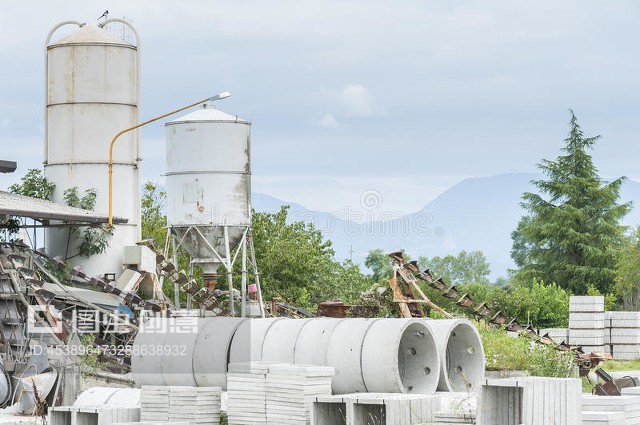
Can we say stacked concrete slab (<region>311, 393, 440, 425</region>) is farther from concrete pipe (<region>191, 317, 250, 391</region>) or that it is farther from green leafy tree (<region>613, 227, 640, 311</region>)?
green leafy tree (<region>613, 227, 640, 311</region>)

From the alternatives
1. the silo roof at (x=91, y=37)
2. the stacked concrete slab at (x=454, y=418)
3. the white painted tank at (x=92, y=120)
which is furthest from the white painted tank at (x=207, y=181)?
the stacked concrete slab at (x=454, y=418)

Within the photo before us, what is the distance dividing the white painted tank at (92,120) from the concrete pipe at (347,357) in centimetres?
2073

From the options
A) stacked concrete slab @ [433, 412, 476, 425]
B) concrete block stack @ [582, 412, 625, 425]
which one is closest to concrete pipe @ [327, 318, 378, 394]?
stacked concrete slab @ [433, 412, 476, 425]

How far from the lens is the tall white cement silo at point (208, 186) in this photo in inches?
1576

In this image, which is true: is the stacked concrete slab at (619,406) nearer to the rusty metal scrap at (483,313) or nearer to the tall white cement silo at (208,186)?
the rusty metal scrap at (483,313)

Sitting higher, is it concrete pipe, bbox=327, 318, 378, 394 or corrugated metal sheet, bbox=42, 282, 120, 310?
corrugated metal sheet, bbox=42, 282, 120, 310

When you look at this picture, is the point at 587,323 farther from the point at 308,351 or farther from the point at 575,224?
the point at 575,224

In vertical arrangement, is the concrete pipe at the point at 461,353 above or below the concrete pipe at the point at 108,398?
above

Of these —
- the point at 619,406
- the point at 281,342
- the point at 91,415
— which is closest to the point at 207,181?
the point at 281,342

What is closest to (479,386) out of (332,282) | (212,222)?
(212,222)

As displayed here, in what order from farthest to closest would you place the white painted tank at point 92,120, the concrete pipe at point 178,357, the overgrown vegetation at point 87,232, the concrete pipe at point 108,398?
1. the white painted tank at point 92,120
2. the overgrown vegetation at point 87,232
3. the concrete pipe at point 178,357
4. the concrete pipe at point 108,398

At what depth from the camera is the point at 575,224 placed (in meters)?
73.8

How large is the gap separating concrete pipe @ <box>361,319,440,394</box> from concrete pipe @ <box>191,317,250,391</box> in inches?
122

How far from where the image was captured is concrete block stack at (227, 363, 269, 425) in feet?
75.9
